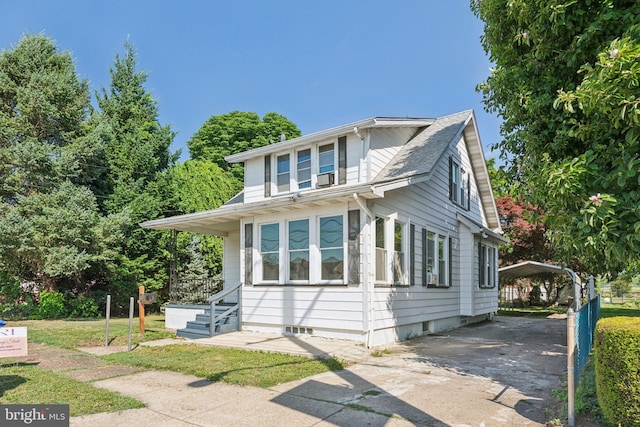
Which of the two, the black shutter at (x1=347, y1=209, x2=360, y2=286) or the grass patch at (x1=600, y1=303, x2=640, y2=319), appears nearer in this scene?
the black shutter at (x1=347, y1=209, x2=360, y2=286)

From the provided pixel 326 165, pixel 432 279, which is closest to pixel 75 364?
pixel 326 165

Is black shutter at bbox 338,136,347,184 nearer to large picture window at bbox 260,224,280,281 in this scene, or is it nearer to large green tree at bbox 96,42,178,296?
large picture window at bbox 260,224,280,281

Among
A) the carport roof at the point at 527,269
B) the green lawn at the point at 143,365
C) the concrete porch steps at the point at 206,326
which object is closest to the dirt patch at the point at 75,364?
the green lawn at the point at 143,365

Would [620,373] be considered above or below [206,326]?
above

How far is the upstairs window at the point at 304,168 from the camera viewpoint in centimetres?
1185

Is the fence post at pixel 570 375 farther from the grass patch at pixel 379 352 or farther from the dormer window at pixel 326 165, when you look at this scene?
the dormer window at pixel 326 165

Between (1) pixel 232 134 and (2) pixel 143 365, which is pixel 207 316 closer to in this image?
(2) pixel 143 365

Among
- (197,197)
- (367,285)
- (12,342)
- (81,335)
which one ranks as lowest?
(81,335)

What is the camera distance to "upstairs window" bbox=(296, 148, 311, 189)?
38.9ft

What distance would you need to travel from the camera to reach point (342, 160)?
11.2 metres

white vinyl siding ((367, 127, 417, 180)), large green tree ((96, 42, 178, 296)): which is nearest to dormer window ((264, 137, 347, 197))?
white vinyl siding ((367, 127, 417, 180))

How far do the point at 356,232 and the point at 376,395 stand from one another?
4.47m

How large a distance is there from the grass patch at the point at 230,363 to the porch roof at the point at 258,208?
3.39 meters

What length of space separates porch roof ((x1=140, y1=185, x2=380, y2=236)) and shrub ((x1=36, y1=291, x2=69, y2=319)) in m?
6.34
